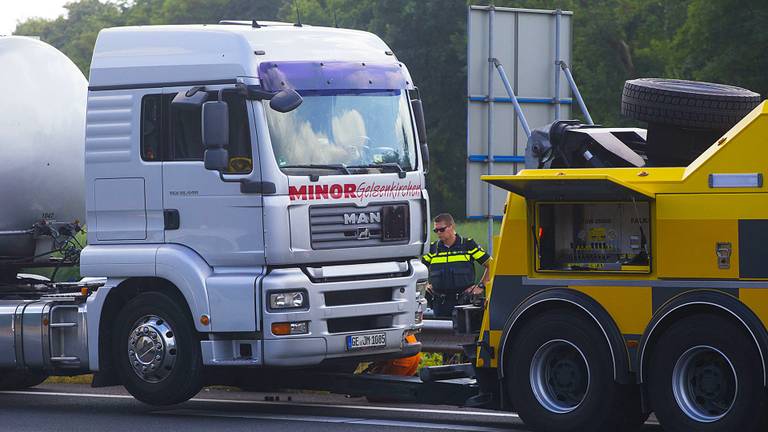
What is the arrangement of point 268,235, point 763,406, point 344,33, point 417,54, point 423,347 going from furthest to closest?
point 417,54 → point 423,347 → point 344,33 → point 268,235 → point 763,406

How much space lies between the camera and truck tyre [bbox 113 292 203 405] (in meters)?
11.4

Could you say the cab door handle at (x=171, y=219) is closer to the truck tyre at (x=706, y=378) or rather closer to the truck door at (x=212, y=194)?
the truck door at (x=212, y=194)

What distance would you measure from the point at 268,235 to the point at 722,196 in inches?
139

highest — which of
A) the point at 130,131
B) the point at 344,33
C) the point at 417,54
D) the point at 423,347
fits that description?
the point at 417,54

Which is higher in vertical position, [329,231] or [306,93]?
[306,93]

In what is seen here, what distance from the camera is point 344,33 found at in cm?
1201

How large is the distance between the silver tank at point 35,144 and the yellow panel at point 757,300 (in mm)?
6877

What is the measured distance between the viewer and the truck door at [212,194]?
11125mm

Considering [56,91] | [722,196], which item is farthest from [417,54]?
[722,196]

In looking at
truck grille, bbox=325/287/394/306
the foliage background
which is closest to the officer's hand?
truck grille, bbox=325/287/394/306

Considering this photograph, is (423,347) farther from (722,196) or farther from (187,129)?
(722,196)

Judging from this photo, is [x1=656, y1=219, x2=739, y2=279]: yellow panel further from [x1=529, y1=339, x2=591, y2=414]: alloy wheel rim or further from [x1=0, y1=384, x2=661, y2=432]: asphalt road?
[x1=0, y1=384, x2=661, y2=432]: asphalt road

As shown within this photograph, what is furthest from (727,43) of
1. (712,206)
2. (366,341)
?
(712,206)

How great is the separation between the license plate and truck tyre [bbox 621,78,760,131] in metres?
2.84
